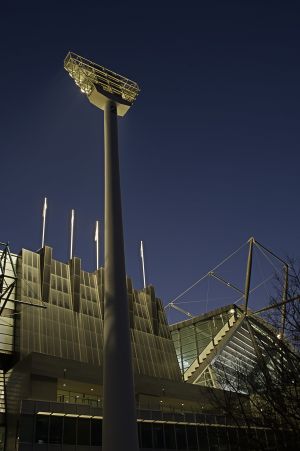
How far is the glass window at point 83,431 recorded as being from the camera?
4238cm

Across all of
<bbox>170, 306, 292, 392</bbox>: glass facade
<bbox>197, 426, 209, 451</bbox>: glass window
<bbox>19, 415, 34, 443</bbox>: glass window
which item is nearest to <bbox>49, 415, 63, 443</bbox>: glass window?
<bbox>19, 415, 34, 443</bbox>: glass window

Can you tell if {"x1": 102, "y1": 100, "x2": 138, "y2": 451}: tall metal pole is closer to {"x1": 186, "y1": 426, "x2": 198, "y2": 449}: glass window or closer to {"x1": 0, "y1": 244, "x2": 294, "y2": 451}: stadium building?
{"x1": 0, "y1": 244, "x2": 294, "y2": 451}: stadium building

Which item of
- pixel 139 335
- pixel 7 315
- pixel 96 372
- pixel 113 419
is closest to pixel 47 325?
pixel 7 315

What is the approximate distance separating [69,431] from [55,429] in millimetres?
1475

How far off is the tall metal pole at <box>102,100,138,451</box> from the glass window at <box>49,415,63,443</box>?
63.2ft

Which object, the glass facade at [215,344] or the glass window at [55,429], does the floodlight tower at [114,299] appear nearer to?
the glass window at [55,429]

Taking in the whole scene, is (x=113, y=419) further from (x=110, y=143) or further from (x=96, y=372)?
(x=96, y=372)

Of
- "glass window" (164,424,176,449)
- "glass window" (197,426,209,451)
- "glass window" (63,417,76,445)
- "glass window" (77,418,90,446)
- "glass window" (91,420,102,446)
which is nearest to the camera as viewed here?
"glass window" (63,417,76,445)

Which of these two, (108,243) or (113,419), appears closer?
(113,419)

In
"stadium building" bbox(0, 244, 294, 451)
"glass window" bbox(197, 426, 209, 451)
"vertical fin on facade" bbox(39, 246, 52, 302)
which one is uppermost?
"vertical fin on facade" bbox(39, 246, 52, 302)

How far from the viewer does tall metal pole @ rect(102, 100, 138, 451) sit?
75.4 ft

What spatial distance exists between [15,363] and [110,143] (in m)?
30.9

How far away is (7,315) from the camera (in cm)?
5578

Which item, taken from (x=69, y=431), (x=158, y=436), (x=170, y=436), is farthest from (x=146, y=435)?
(x=69, y=431)
